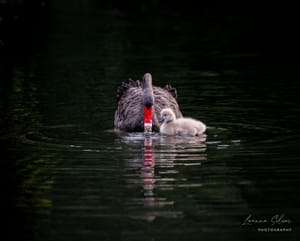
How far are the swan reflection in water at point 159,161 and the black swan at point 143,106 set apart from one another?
28 cm

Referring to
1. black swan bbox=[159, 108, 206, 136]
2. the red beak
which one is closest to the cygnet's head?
black swan bbox=[159, 108, 206, 136]

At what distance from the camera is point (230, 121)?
43.6 ft

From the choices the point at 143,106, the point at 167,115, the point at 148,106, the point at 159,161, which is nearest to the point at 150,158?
the point at 159,161

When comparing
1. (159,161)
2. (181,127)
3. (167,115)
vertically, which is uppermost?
(167,115)

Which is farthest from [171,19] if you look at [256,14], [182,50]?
[182,50]

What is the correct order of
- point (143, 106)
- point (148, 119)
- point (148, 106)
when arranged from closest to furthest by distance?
point (148, 119), point (148, 106), point (143, 106)

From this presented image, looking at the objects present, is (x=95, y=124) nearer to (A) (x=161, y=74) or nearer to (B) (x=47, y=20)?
(A) (x=161, y=74)

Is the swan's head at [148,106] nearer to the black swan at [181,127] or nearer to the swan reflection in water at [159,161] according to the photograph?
the swan reflection in water at [159,161]

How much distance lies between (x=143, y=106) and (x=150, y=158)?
2.29 m

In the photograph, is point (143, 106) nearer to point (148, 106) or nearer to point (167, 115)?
point (148, 106)

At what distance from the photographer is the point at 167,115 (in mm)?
12312

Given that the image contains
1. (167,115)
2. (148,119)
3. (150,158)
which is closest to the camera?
(150,158)

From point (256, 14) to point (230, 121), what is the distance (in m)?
25.2

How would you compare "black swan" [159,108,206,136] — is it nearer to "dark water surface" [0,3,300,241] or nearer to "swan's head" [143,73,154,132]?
"dark water surface" [0,3,300,241]
